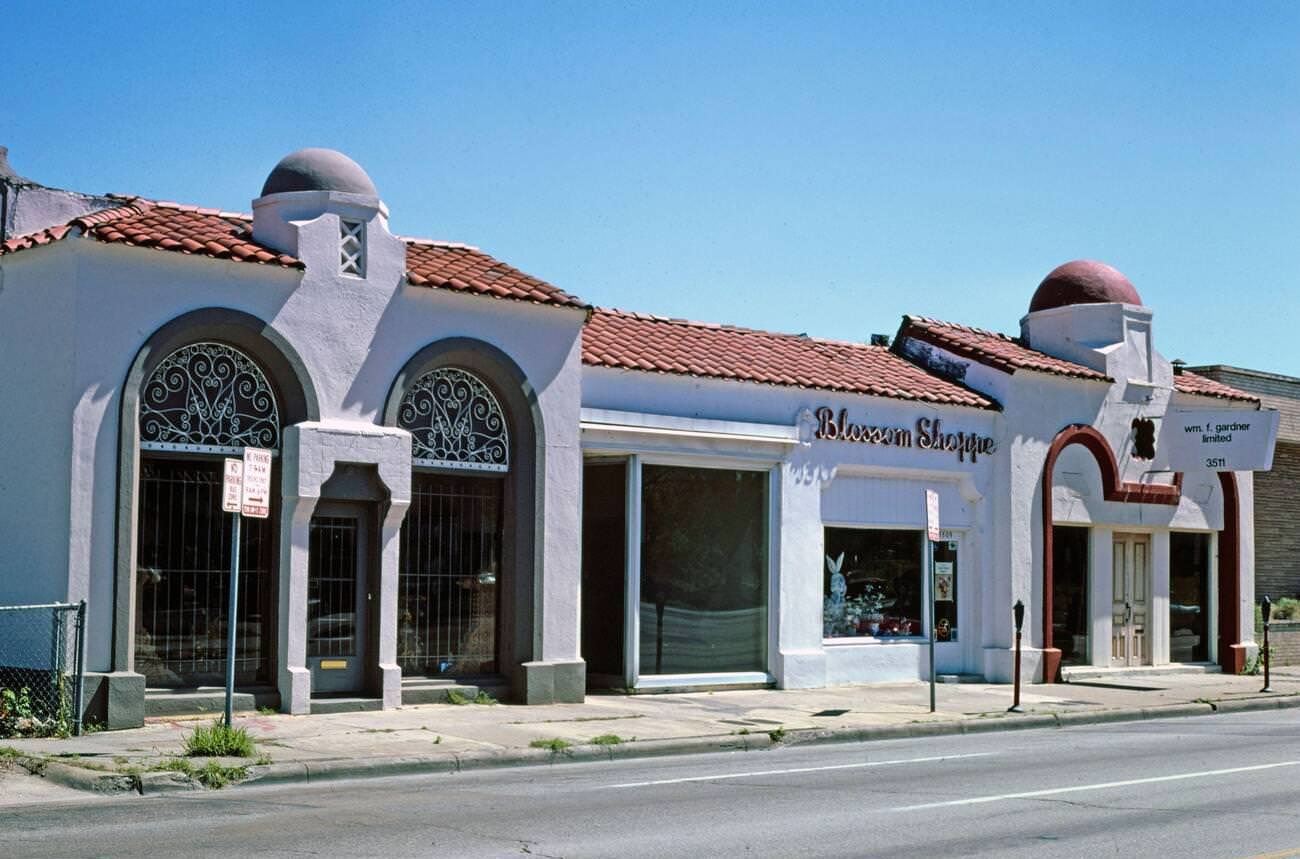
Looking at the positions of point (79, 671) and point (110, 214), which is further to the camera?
point (110, 214)


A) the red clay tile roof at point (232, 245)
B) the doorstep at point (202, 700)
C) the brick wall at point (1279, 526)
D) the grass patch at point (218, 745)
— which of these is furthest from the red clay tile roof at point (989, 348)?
the grass patch at point (218, 745)

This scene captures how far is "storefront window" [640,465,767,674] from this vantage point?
795 inches

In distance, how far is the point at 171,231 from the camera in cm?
1616

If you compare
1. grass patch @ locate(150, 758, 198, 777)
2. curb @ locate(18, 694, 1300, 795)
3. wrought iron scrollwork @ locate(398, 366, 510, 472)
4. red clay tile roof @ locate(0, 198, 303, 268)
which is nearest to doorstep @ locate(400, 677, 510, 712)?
wrought iron scrollwork @ locate(398, 366, 510, 472)

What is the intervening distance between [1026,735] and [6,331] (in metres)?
12.0

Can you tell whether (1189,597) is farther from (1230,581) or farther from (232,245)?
(232,245)

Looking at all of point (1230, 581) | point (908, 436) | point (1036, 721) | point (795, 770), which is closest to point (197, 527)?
point (795, 770)

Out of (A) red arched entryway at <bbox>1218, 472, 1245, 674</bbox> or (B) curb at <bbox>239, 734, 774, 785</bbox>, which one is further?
(A) red arched entryway at <bbox>1218, 472, 1245, 674</bbox>

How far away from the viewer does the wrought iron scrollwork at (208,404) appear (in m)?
15.6

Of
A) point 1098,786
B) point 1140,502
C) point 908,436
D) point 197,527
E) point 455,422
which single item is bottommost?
point 1098,786

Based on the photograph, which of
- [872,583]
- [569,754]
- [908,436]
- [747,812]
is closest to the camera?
[747,812]

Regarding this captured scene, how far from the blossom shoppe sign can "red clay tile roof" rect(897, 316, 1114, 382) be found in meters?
1.27

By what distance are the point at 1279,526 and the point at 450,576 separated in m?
18.6

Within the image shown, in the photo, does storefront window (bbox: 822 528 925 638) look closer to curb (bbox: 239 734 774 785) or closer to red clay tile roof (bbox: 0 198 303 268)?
curb (bbox: 239 734 774 785)
